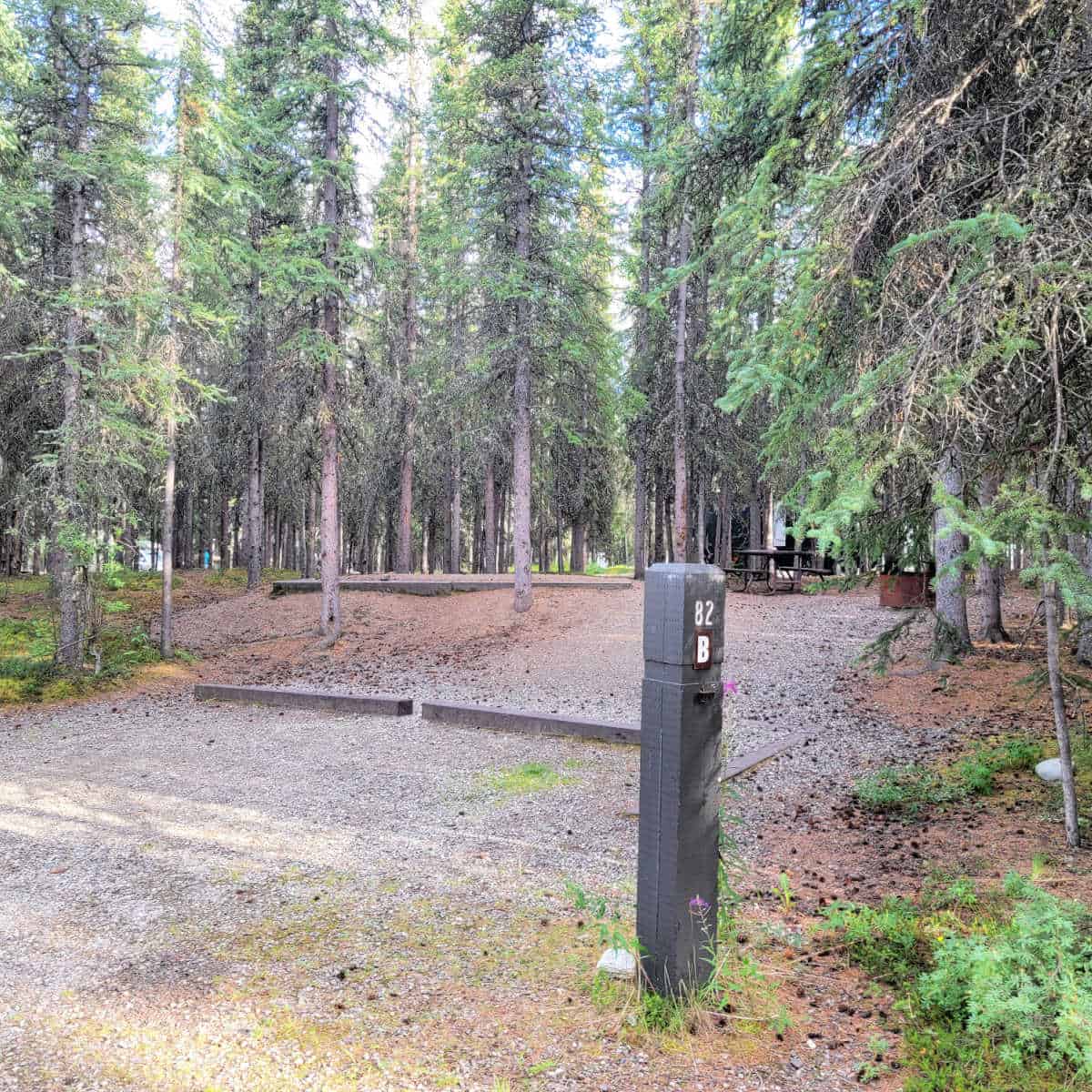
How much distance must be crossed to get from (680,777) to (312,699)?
739 cm

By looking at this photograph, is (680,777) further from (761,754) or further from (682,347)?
(682,347)

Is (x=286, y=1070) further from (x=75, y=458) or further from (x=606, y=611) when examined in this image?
(x=606, y=611)

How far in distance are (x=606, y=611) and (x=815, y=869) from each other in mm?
10573

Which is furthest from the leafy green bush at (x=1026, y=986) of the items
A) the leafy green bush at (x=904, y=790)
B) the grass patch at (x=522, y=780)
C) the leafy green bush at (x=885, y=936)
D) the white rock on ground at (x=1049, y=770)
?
the grass patch at (x=522, y=780)

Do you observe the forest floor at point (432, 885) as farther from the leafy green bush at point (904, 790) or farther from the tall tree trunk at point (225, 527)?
the tall tree trunk at point (225, 527)

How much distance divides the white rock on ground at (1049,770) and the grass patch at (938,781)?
299 mm

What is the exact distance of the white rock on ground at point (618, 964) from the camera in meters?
2.94

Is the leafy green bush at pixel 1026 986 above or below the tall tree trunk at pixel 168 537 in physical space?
below

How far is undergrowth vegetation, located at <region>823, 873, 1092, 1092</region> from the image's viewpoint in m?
2.46

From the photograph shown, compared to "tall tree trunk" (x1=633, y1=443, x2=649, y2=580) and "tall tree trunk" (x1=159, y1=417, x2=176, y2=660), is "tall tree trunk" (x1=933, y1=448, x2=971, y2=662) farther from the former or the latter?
"tall tree trunk" (x1=633, y1=443, x2=649, y2=580)

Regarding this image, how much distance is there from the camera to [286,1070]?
2.57 meters

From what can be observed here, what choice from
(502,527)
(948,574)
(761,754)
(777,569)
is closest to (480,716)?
Answer: (761,754)

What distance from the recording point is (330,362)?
12945 mm

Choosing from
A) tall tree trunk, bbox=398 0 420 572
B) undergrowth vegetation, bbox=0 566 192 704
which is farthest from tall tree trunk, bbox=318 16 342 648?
tall tree trunk, bbox=398 0 420 572
